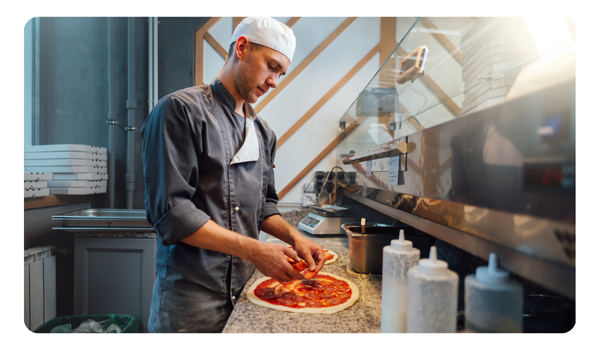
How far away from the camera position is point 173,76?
9.29 ft

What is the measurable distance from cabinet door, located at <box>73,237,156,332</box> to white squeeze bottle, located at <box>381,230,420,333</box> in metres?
1.86

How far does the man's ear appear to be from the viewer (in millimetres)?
1106

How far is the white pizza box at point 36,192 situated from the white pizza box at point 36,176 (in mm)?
72

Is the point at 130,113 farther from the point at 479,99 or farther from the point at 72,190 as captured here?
the point at 479,99

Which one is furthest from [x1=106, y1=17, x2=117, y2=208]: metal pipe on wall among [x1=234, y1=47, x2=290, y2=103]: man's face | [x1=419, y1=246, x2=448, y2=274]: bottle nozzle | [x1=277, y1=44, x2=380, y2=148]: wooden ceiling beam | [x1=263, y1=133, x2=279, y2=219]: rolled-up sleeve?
[x1=419, y1=246, x2=448, y2=274]: bottle nozzle

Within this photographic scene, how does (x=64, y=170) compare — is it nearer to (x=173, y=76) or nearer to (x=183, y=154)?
(x=173, y=76)

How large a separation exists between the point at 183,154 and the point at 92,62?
246 centimetres

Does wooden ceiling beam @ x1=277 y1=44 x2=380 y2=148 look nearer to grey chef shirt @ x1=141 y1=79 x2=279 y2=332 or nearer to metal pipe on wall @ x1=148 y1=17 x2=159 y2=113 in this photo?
metal pipe on wall @ x1=148 y1=17 x2=159 y2=113

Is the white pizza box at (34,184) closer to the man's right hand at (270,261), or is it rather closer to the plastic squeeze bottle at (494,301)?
the man's right hand at (270,261)

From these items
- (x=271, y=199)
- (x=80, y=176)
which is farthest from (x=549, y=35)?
(x=80, y=176)

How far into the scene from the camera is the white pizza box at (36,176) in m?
1.91

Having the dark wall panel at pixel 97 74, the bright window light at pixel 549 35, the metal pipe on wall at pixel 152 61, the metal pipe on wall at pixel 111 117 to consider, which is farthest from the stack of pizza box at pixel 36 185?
the bright window light at pixel 549 35

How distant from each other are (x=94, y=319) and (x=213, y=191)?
1.65 meters
